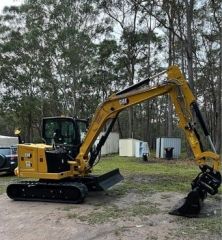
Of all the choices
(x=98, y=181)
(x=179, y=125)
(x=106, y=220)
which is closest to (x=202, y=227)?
(x=106, y=220)

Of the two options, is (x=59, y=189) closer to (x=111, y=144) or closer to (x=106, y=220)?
(x=106, y=220)

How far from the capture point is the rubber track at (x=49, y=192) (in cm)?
1067

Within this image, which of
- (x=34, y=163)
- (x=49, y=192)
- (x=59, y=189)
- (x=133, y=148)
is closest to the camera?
(x=59, y=189)

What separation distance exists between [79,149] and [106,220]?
3.23 m

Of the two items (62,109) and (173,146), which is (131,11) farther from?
(62,109)

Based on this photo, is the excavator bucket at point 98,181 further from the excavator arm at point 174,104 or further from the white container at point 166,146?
the white container at point 166,146

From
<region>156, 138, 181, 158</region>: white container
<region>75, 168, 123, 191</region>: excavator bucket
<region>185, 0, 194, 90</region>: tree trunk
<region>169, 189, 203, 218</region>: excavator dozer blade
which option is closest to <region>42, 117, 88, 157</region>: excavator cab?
<region>75, 168, 123, 191</region>: excavator bucket

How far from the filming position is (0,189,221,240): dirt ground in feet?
24.7

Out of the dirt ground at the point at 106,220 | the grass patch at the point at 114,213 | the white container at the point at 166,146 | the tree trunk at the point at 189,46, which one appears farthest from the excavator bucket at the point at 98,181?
the white container at the point at 166,146

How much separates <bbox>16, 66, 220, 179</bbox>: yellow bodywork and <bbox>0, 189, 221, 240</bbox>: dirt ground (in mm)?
822

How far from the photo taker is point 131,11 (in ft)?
109

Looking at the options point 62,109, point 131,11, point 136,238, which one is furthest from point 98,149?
point 62,109

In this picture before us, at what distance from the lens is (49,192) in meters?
11.0

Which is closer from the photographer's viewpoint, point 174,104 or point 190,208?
point 190,208
